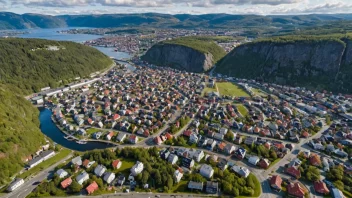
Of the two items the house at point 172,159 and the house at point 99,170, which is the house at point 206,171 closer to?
the house at point 172,159

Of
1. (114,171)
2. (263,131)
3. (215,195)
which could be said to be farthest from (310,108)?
(114,171)

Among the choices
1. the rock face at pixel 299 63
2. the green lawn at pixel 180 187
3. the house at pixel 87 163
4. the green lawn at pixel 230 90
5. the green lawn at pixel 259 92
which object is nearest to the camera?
the green lawn at pixel 180 187

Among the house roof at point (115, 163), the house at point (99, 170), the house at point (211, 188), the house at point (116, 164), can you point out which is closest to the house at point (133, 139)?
the house roof at point (115, 163)

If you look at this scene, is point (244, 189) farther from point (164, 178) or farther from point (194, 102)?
point (194, 102)

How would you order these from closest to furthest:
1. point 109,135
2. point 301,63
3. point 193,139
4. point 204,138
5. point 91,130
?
point 193,139 → point 204,138 → point 109,135 → point 91,130 → point 301,63

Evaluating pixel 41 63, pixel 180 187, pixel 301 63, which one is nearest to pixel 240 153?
pixel 180 187

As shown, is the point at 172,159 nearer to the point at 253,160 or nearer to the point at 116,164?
the point at 116,164
